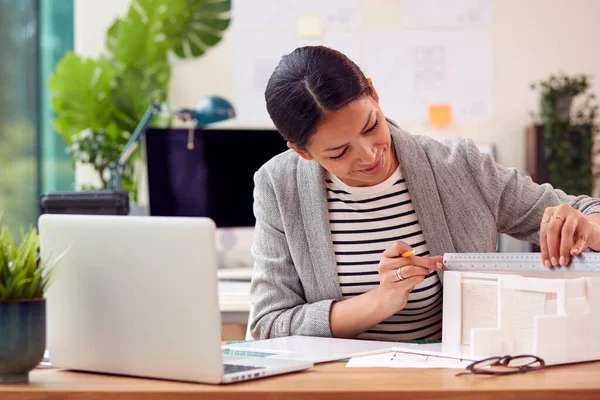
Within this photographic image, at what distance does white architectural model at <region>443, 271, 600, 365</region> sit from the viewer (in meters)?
1.17

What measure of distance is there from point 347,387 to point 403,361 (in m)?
0.24

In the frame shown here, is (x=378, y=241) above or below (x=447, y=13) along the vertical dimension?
below

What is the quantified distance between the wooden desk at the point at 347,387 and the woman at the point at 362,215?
0.45 meters

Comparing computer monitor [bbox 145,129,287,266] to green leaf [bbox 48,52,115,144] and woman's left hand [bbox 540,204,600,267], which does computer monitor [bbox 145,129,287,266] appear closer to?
green leaf [bbox 48,52,115,144]

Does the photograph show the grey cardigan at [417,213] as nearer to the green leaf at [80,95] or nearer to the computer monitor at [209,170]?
the computer monitor at [209,170]

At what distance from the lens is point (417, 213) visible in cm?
169

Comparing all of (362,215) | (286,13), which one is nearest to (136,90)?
(286,13)

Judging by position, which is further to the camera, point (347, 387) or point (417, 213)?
point (417, 213)

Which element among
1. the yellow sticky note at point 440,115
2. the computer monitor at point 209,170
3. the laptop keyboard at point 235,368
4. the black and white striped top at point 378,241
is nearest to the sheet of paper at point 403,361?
the laptop keyboard at point 235,368

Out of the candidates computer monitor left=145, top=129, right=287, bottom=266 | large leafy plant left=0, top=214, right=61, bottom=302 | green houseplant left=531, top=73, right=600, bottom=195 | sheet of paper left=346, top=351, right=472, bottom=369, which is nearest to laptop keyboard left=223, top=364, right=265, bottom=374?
sheet of paper left=346, top=351, right=472, bottom=369

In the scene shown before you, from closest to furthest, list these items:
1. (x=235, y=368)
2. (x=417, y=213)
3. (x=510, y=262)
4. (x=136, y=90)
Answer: (x=235, y=368)
(x=510, y=262)
(x=417, y=213)
(x=136, y=90)

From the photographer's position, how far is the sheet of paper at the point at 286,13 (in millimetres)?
3738

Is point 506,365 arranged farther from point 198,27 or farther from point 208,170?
point 198,27

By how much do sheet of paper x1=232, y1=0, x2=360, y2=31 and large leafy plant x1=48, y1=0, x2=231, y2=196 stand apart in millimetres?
74
